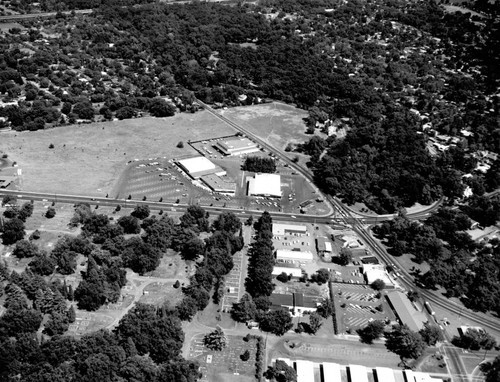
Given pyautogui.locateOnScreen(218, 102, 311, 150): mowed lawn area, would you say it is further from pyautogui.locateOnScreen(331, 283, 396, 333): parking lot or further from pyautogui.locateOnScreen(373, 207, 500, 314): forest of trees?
pyautogui.locateOnScreen(331, 283, 396, 333): parking lot

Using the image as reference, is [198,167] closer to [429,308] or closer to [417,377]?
[429,308]

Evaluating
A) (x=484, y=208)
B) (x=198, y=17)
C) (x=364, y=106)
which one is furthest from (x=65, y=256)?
(x=198, y=17)

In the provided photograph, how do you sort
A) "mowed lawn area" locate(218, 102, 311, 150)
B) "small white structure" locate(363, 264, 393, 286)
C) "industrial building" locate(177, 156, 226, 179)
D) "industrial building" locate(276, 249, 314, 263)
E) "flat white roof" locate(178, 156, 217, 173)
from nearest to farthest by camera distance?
1. "small white structure" locate(363, 264, 393, 286)
2. "industrial building" locate(276, 249, 314, 263)
3. "industrial building" locate(177, 156, 226, 179)
4. "flat white roof" locate(178, 156, 217, 173)
5. "mowed lawn area" locate(218, 102, 311, 150)

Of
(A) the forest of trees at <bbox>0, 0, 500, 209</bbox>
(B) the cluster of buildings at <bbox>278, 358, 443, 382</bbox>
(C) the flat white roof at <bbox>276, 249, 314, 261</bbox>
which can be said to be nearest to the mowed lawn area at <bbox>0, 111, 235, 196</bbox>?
(A) the forest of trees at <bbox>0, 0, 500, 209</bbox>

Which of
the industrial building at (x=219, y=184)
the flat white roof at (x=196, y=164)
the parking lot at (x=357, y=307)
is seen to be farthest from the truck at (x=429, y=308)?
the flat white roof at (x=196, y=164)

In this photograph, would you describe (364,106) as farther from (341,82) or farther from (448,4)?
(448,4)

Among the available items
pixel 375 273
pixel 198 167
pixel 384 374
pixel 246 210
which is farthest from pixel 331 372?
pixel 198 167
